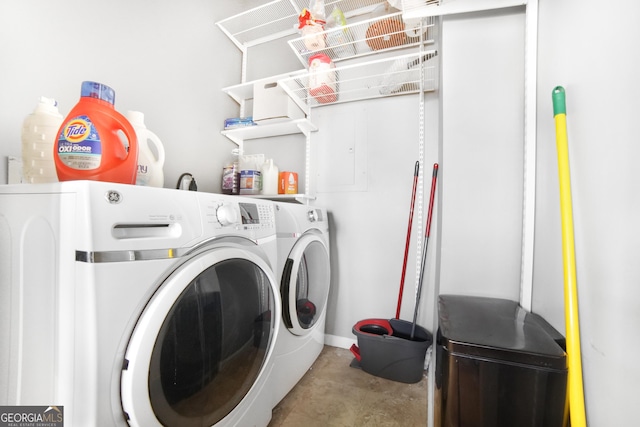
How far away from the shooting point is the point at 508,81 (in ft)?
3.37

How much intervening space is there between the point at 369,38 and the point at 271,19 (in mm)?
864

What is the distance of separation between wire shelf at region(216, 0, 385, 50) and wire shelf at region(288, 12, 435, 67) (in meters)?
0.27

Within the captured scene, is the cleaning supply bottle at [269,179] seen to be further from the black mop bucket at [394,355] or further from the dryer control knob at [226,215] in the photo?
the black mop bucket at [394,355]

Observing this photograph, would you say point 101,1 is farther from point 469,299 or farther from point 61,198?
point 469,299

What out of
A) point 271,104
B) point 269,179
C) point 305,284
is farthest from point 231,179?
point 305,284

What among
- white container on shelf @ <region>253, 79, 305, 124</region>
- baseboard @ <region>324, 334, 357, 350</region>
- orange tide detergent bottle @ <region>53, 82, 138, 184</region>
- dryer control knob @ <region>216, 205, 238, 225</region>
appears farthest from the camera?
baseboard @ <region>324, 334, 357, 350</region>

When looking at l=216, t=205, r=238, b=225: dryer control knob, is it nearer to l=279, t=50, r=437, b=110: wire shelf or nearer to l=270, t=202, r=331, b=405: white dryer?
l=270, t=202, r=331, b=405: white dryer

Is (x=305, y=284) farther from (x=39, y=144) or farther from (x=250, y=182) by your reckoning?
(x=39, y=144)

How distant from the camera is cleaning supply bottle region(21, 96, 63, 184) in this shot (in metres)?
0.76

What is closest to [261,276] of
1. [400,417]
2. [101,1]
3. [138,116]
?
[138,116]

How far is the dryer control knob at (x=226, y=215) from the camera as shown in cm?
69

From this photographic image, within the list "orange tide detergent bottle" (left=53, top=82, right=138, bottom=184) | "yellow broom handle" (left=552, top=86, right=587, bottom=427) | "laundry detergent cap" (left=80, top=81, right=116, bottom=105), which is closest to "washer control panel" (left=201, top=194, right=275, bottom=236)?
"orange tide detergent bottle" (left=53, top=82, right=138, bottom=184)

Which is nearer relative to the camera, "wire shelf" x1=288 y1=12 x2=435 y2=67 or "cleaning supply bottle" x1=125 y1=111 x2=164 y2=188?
"cleaning supply bottle" x1=125 y1=111 x2=164 y2=188

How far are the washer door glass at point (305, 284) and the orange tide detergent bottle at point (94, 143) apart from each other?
0.70m
